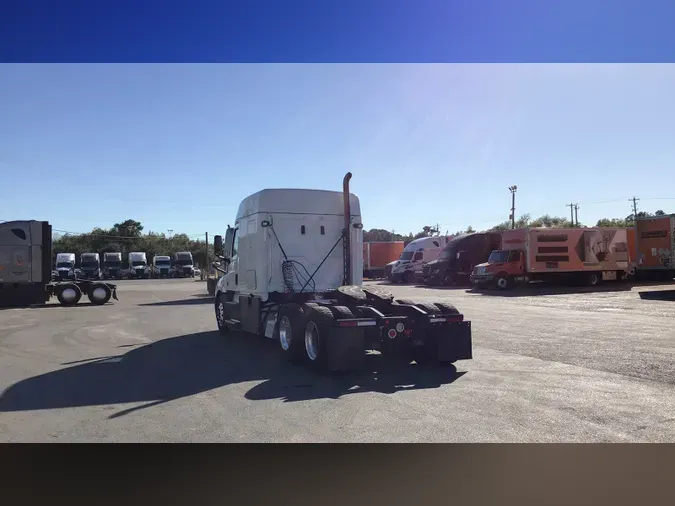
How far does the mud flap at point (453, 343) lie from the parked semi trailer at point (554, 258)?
2284 centimetres

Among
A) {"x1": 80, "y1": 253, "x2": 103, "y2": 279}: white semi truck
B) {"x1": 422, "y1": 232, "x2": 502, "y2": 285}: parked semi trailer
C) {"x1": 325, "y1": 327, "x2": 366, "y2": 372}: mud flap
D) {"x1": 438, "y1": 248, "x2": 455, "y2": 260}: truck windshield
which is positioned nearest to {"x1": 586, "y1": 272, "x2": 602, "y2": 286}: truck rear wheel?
{"x1": 422, "y1": 232, "x2": 502, "y2": 285}: parked semi trailer

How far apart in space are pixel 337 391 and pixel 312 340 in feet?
5.86

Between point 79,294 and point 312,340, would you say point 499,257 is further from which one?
point 312,340

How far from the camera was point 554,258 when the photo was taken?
32.5 metres

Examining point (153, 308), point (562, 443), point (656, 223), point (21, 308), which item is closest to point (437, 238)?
point (656, 223)

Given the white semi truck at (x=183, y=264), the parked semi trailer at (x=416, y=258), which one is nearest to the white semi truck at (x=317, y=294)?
the parked semi trailer at (x=416, y=258)

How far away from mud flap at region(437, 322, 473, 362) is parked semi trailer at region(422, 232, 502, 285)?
27563 millimetres

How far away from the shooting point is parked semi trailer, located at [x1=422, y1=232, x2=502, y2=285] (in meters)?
37.3

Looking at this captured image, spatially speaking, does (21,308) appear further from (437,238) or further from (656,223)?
(656,223)

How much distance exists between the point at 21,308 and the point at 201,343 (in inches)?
648

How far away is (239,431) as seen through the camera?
629 centimetres

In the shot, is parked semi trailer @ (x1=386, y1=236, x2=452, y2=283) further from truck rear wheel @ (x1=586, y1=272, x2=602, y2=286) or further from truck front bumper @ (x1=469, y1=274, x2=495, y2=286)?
truck rear wheel @ (x1=586, y1=272, x2=602, y2=286)

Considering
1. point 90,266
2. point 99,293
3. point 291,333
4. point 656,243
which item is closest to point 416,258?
point 656,243

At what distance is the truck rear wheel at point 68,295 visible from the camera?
27047 millimetres
